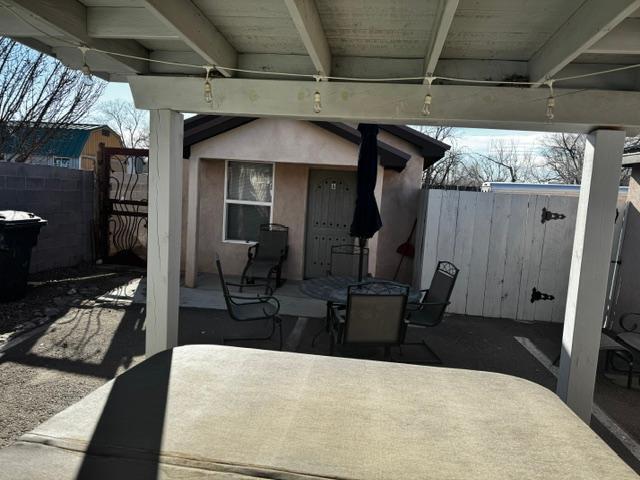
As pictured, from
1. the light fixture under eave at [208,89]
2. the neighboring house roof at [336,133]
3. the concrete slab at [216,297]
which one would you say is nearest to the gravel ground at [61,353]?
the concrete slab at [216,297]

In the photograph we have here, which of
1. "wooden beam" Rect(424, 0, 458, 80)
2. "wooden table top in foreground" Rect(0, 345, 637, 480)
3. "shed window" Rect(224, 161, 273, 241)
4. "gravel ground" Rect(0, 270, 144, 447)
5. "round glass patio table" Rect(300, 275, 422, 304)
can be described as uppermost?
"wooden beam" Rect(424, 0, 458, 80)

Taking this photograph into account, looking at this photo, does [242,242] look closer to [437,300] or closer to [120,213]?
[120,213]

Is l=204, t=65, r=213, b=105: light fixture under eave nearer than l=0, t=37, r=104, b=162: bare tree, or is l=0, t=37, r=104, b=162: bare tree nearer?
l=204, t=65, r=213, b=105: light fixture under eave

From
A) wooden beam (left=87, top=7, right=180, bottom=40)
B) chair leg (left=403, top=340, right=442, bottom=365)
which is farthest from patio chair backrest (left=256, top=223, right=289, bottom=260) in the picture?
wooden beam (left=87, top=7, right=180, bottom=40)

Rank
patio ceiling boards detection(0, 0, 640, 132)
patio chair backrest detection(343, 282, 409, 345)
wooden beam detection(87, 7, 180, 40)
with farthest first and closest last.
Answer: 1. patio chair backrest detection(343, 282, 409, 345)
2. wooden beam detection(87, 7, 180, 40)
3. patio ceiling boards detection(0, 0, 640, 132)

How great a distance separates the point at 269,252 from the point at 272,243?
0.18 metres

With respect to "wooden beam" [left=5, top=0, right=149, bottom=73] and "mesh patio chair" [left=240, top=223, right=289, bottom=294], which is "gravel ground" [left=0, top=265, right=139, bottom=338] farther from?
"wooden beam" [left=5, top=0, right=149, bottom=73]

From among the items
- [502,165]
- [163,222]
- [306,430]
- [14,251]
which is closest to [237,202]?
[14,251]

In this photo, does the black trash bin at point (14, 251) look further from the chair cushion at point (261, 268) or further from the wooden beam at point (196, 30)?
the wooden beam at point (196, 30)

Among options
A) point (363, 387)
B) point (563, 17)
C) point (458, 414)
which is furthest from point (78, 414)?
point (563, 17)

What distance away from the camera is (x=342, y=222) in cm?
852

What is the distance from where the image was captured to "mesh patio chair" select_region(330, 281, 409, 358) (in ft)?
13.8

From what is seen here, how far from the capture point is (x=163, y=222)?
11.6 ft

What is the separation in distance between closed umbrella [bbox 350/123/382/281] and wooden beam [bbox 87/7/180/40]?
3.07 metres
